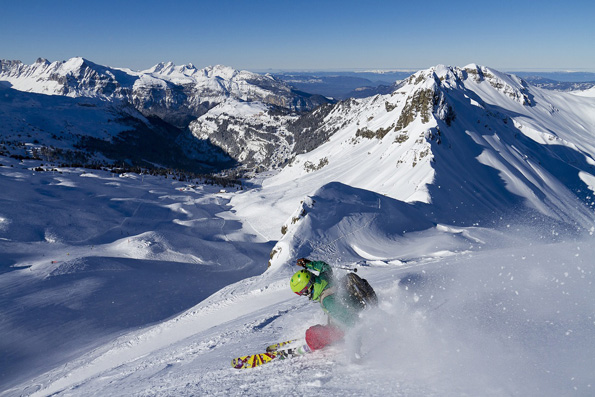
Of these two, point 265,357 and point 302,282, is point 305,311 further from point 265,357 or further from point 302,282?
point 302,282

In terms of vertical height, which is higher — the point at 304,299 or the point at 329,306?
the point at 329,306

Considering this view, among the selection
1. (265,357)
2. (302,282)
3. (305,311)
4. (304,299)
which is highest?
(302,282)

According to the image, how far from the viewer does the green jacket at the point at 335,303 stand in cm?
677

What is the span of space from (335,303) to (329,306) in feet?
0.49

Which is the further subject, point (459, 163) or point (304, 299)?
point (459, 163)

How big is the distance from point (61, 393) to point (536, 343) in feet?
39.8

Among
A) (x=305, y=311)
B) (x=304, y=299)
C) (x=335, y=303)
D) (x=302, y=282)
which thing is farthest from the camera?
(x=304, y=299)

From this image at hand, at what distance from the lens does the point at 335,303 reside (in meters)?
6.84

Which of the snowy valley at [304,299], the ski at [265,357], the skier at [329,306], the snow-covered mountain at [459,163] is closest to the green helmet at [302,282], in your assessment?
the skier at [329,306]

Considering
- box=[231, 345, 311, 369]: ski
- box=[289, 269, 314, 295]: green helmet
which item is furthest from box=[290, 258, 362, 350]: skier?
box=[231, 345, 311, 369]: ski

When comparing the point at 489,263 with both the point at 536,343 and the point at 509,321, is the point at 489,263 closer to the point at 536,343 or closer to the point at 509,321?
the point at 509,321

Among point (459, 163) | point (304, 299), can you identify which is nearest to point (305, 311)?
point (304, 299)

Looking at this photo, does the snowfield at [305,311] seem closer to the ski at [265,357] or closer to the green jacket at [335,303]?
the ski at [265,357]

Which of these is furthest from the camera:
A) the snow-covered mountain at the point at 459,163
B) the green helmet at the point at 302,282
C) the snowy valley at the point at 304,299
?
the snow-covered mountain at the point at 459,163
